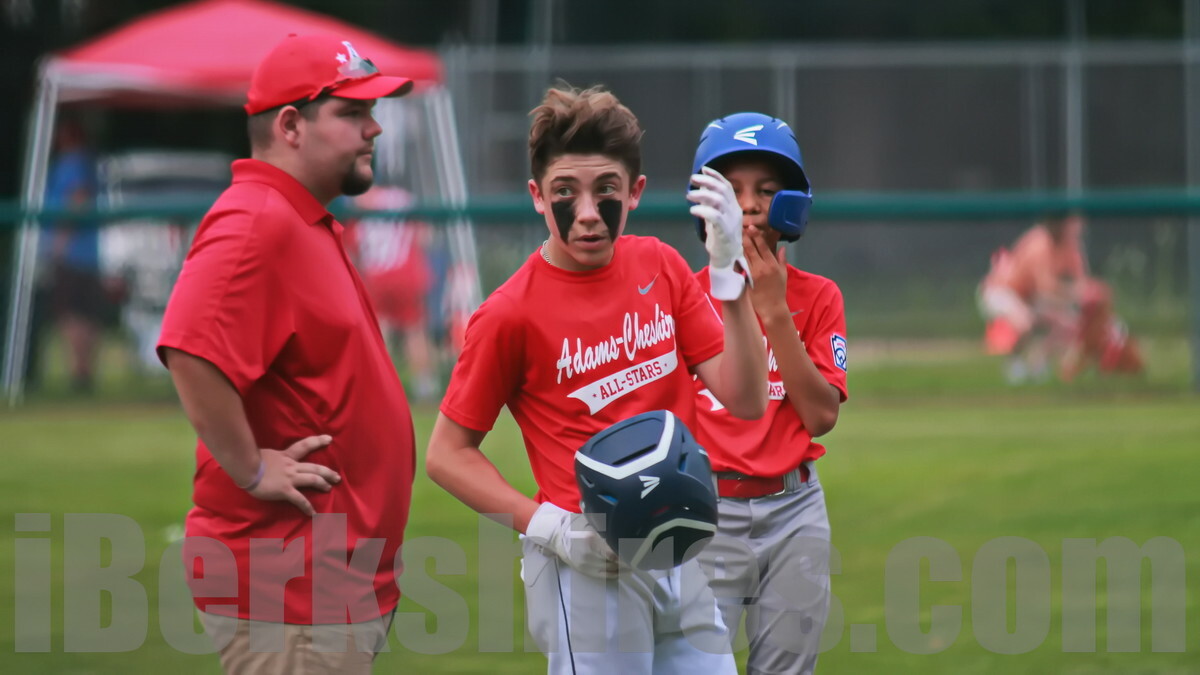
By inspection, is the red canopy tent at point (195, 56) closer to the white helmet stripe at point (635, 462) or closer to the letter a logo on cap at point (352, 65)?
the letter a logo on cap at point (352, 65)

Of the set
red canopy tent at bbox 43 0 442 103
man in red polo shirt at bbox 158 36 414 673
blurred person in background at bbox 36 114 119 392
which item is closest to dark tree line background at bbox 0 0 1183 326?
red canopy tent at bbox 43 0 442 103

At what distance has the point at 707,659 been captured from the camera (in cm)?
325

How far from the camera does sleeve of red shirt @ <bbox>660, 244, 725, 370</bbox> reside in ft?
11.3

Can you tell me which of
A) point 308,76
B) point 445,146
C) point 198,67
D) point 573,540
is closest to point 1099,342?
point 445,146

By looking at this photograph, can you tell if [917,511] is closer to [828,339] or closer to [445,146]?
[828,339]

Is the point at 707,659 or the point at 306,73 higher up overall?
the point at 306,73

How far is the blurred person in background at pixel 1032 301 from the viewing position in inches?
430

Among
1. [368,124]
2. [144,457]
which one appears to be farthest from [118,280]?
[368,124]

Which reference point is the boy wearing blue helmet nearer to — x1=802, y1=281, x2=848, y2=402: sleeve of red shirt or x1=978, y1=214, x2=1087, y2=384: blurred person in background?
x1=802, y1=281, x2=848, y2=402: sleeve of red shirt

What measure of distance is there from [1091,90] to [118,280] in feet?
32.5

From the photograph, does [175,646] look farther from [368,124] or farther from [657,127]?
[657,127]

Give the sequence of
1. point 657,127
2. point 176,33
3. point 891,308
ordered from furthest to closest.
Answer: point 657,127 < point 176,33 < point 891,308

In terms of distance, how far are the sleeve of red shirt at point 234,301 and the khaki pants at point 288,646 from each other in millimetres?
551

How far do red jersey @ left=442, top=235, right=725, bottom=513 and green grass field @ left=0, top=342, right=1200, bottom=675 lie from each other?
2.25m
